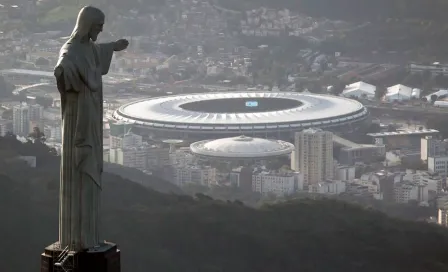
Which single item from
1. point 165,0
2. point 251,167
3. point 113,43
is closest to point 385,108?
point 251,167

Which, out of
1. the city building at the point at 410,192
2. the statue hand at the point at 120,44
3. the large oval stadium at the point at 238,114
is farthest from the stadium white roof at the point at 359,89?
the statue hand at the point at 120,44

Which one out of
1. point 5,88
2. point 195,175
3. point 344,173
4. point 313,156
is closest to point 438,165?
point 344,173

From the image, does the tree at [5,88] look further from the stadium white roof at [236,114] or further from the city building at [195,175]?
the city building at [195,175]

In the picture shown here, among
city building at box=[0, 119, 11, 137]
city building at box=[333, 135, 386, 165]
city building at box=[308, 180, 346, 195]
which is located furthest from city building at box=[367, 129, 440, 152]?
city building at box=[0, 119, 11, 137]

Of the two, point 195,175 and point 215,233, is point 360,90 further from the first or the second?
point 215,233

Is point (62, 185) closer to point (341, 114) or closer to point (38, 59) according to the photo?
point (341, 114)

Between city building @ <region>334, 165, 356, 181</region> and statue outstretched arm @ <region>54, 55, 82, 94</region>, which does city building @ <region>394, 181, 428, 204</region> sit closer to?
city building @ <region>334, 165, 356, 181</region>
